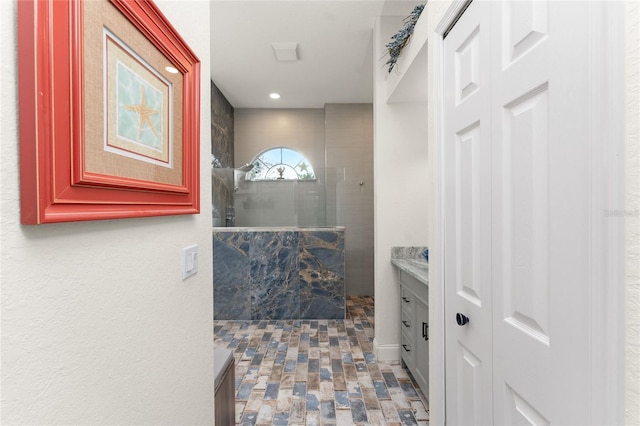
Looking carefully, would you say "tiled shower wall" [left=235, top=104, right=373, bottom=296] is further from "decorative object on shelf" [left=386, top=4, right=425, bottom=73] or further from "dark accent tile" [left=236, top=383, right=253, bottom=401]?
"dark accent tile" [left=236, top=383, right=253, bottom=401]

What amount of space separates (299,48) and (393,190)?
1.76 metres

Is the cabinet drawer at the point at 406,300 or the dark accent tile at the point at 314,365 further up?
the cabinet drawer at the point at 406,300

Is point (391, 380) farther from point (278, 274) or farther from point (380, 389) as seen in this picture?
point (278, 274)

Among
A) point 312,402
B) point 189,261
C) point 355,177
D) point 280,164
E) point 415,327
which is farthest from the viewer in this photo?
point 280,164

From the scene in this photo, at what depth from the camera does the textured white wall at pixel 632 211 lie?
1.66ft

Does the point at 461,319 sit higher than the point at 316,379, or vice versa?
the point at 461,319

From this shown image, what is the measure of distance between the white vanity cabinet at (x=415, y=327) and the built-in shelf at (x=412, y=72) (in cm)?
146

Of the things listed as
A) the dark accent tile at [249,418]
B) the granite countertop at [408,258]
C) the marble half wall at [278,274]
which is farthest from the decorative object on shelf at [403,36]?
the dark accent tile at [249,418]

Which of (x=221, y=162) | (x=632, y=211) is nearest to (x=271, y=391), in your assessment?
(x=632, y=211)

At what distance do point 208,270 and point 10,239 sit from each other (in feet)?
2.53

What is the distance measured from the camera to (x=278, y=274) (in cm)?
371

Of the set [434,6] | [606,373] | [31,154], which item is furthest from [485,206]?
[31,154]

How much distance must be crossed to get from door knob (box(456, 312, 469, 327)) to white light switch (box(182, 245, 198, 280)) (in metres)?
0.99

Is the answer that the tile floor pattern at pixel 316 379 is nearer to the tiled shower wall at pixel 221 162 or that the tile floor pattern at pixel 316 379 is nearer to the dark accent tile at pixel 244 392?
the dark accent tile at pixel 244 392
